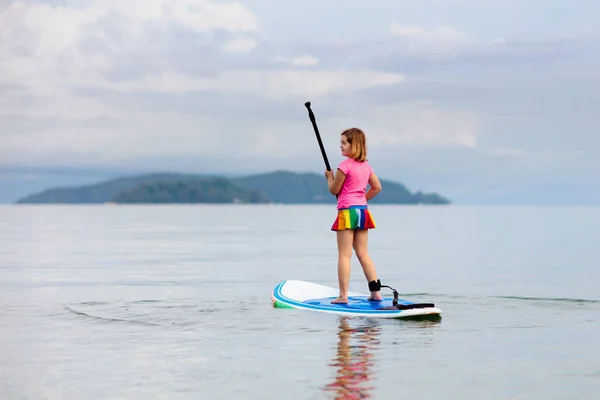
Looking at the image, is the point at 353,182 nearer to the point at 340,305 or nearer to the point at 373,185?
the point at 373,185

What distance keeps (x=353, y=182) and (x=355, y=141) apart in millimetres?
549

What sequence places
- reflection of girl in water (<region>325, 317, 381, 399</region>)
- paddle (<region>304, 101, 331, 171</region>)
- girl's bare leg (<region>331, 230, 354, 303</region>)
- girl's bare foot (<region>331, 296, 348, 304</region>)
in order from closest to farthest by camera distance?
reflection of girl in water (<region>325, 317, 381, 399</region>) → girl's bare leg (<region>331, 230, 354, 303</region>) → girl's bare foot (<region>331, 296, 348, 304</region>) → paddle (<region>304, 101, 331, 171</region>)

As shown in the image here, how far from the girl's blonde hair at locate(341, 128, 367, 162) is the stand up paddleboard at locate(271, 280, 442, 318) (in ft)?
6.17

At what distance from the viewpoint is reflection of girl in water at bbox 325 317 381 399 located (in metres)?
7.92

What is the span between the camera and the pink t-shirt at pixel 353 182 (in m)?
12.5

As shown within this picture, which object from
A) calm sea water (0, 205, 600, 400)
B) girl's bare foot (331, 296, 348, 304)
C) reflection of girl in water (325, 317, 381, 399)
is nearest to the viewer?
reflection of girl in water (325, 317, 381, 399)

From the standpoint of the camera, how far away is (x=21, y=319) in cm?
1291

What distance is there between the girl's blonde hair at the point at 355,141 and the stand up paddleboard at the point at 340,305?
1.88 m

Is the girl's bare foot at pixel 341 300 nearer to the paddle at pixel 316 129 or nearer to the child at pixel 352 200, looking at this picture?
the child at pixel 352 200

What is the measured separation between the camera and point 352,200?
12.6 metres

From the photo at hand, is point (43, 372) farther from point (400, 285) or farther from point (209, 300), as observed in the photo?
point (400, 285)

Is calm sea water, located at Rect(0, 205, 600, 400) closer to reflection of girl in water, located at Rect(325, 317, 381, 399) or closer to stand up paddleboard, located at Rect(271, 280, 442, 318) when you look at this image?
reflection of girl in water, located at Rect(325, 317, 381, 399)

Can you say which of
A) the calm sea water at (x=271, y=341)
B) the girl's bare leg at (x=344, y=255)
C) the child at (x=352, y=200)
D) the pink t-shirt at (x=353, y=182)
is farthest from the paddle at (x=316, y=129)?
the calm sea water at (x=271, y=341)

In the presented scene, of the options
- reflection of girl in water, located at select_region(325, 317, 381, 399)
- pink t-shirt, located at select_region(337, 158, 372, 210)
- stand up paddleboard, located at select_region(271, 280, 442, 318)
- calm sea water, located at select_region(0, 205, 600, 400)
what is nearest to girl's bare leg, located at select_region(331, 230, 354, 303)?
stand up paddleboard, located at select_region(271, 280, 442, 318)
